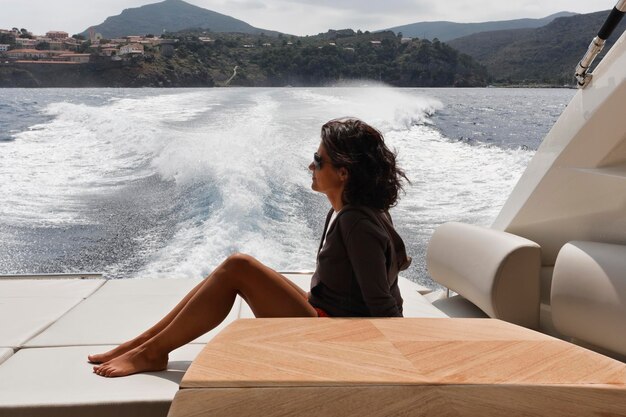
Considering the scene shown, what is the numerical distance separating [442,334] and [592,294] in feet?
2.18

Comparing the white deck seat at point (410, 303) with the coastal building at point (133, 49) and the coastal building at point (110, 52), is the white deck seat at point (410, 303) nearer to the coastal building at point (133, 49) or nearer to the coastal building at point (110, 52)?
the coastal building at point (133, 49)

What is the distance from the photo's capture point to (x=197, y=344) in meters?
1.85

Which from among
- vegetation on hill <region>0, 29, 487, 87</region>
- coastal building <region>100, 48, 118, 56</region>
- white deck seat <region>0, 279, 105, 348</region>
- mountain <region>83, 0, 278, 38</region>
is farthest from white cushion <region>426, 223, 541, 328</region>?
mountain <region>83, 0, 278, 38</region>

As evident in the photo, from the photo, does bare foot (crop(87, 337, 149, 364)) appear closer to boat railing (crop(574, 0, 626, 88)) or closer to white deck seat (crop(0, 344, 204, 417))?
white deck seat (crop(0, 344, 204, 417))

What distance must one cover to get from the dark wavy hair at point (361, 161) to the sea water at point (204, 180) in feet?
8.43

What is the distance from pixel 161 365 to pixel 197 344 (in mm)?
239

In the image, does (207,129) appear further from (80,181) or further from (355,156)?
(355,156)

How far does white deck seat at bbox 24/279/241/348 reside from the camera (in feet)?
6.06

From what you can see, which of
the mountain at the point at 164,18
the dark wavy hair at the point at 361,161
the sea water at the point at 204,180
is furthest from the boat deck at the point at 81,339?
the mountain at the point at 164,18

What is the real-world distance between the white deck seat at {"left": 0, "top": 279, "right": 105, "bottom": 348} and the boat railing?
5.86ft

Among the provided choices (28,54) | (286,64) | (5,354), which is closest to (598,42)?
(5,354)

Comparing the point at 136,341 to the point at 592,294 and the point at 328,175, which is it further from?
the point at 592,294

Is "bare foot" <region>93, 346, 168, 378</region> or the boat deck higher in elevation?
"bare foot" <region>93, 346, 168, 378</region>

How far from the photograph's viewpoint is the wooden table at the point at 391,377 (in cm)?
101
